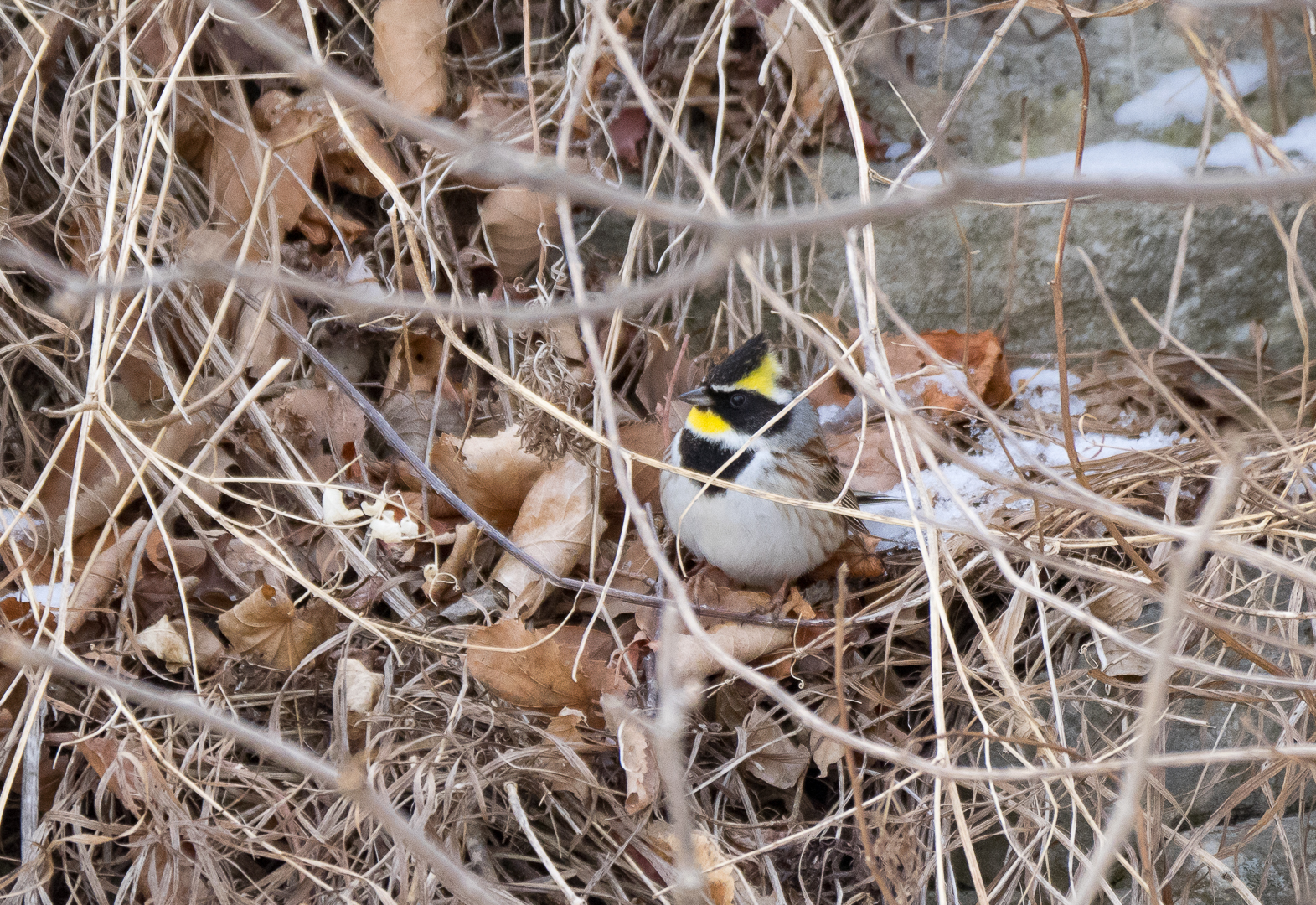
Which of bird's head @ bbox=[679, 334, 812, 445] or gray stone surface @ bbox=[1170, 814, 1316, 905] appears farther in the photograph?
bird's head @ bbox=[679, 334, 812, 445]

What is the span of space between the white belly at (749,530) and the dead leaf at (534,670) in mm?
496

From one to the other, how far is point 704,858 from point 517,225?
80.5 inches

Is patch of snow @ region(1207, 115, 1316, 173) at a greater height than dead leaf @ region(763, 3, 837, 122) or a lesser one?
lesser

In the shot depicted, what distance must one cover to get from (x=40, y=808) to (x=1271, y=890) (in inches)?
119

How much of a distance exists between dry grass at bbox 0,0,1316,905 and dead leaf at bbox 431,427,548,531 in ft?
0.11

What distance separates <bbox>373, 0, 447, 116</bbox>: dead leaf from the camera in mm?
3223

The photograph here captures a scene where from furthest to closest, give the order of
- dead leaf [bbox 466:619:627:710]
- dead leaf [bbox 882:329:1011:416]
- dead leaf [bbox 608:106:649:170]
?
dead leaf [bbox 608:106:649:170]
dead leaf [bbox 882:329:1011:416]
dead leaf [bbox 466:619:627:710]

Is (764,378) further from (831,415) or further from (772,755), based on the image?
(772,755)

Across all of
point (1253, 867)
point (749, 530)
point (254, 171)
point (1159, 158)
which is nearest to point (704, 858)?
point (749, 530)

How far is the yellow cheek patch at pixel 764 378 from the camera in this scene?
116 inches

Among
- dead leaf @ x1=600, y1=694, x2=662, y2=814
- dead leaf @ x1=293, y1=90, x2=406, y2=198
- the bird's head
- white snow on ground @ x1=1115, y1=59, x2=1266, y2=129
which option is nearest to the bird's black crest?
the bird's head

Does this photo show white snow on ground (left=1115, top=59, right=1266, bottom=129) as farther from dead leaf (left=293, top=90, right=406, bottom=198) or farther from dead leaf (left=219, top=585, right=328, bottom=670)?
dead leaf (left=219, top=585, right=328, bottom=670)

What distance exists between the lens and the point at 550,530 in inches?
111

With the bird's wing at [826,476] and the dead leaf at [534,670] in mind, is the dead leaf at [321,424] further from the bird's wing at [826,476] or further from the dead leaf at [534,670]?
the bird's wing at [826,476]
